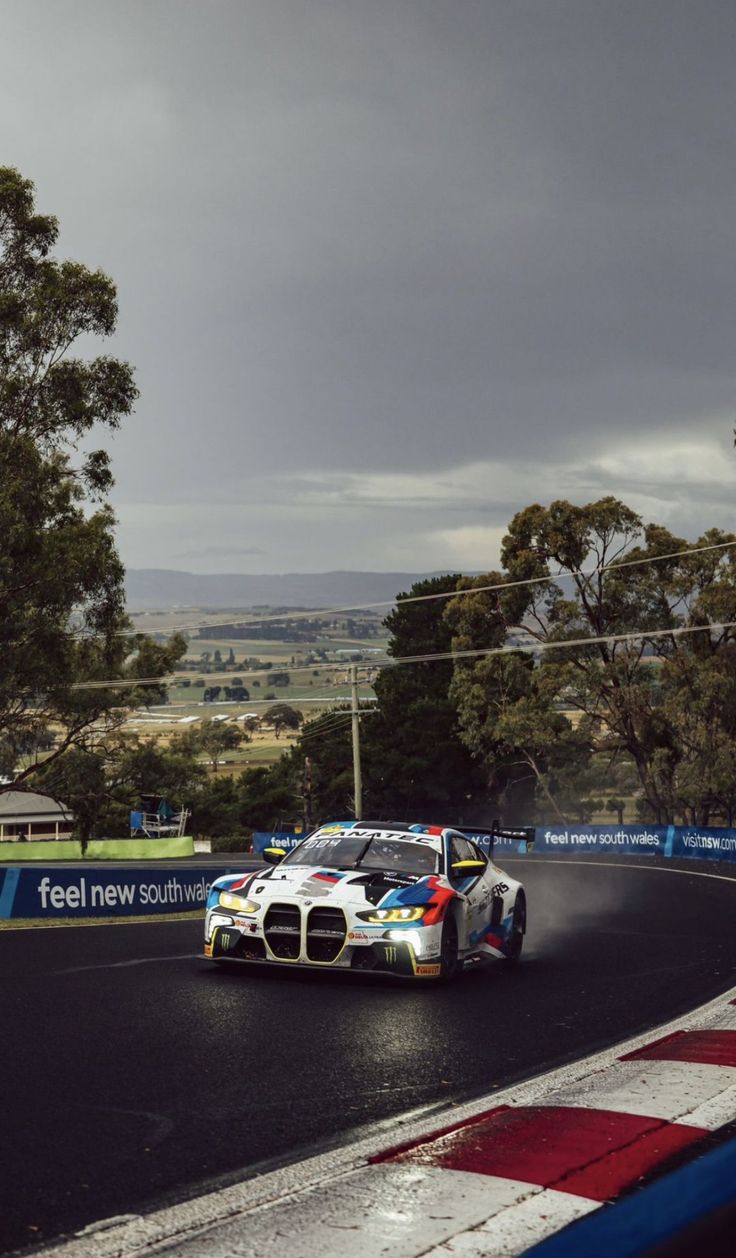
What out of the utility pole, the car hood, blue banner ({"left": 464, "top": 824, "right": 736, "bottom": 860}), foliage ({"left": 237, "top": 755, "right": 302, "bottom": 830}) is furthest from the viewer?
foliage ({"left": 237, "top": 755, "right": 302, "bottom": 830})

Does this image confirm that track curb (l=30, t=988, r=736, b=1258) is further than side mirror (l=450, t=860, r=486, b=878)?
No

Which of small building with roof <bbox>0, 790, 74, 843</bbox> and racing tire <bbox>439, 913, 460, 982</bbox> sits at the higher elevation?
racing tire <bbox>439, 913, 460, 982</bbox>

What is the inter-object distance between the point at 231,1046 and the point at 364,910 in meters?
2.83

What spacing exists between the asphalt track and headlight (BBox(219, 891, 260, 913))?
23.2 inches

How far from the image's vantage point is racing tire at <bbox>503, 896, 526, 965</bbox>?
12945mm

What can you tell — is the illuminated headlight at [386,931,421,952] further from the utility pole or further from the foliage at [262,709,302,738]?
the foliage at [262,709,302,738]

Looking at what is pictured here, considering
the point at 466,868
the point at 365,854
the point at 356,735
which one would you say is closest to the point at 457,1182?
the point at 466,868

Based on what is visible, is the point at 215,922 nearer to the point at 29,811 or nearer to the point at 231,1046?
the point at 231,1046

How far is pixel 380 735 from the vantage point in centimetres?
8956

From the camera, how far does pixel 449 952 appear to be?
11.1 metres

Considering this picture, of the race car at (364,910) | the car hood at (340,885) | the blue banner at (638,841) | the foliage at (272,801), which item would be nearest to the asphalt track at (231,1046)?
the race car at (364,910)

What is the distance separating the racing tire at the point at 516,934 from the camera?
1295 centimetres

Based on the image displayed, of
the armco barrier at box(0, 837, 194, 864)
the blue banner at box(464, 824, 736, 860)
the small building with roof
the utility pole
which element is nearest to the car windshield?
the blue banner at box(464, 824, 736, 860)

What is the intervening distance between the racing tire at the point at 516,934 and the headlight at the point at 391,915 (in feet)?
7.74
